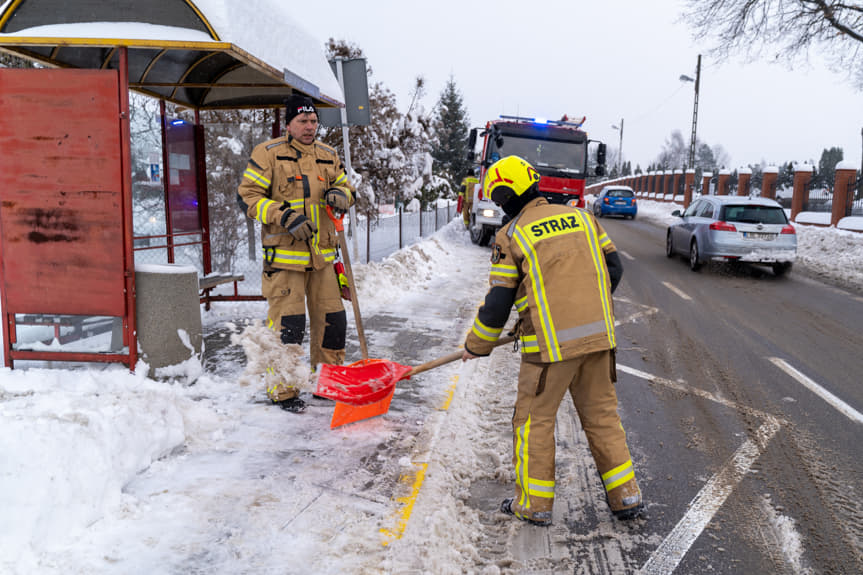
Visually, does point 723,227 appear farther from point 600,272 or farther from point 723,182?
point 723,182

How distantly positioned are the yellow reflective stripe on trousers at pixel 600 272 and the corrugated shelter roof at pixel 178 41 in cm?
271

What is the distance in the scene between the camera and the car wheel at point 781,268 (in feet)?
37.5

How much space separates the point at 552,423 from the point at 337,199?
2.30m

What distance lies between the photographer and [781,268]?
11.6m

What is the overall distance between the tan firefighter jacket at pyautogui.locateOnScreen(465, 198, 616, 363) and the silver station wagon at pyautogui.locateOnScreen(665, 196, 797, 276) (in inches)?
379

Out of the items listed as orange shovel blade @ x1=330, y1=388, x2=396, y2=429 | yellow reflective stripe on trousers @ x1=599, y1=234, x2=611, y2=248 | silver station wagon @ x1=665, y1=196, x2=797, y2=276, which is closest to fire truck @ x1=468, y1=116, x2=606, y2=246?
silver station wagon @ x1=665, y1=196, x2=797, y2=276

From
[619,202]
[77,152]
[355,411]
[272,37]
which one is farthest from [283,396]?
[619,202]

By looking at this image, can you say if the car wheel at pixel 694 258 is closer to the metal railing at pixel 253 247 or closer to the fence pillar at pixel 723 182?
the metal railing at pixel 253 247

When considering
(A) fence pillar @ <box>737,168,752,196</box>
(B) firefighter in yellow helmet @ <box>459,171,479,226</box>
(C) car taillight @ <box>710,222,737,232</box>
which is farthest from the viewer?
(A) fence pillar @ <box>737,168,752,196</box>

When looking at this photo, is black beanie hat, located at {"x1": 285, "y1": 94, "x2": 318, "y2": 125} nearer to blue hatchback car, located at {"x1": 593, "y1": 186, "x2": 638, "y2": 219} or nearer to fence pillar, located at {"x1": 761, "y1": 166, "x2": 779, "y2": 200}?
fence pillar, located at {"x1": 761, "y1": 166, "x2": 779, "y2": 200}

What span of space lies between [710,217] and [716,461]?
9267mm

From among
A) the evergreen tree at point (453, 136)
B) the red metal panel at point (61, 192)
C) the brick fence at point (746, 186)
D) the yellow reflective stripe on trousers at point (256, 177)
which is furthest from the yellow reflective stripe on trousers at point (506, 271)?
the evergreen tree at point (453, 136)

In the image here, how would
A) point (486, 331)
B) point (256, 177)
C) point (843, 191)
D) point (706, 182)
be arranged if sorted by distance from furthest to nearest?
point (706, 182) → point (843, 191) → point (256, 177) → point (486, 331)

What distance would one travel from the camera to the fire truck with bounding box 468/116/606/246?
13.2 meters
